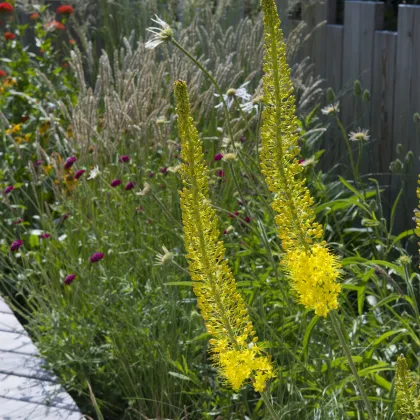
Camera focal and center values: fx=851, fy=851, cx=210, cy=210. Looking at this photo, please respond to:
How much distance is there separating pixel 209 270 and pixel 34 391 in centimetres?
203

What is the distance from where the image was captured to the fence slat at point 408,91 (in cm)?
482

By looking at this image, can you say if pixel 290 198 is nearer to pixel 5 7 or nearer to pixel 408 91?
pixel 408 91

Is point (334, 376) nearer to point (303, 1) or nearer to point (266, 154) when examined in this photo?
point (266, 154)

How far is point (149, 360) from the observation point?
3566 mm

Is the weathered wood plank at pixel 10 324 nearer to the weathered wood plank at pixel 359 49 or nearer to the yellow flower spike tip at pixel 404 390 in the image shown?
the weathered wood plank at pixel 359 49

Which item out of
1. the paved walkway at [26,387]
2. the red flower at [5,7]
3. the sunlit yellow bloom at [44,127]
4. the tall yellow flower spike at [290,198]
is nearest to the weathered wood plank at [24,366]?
the paved walkway at [26,387]

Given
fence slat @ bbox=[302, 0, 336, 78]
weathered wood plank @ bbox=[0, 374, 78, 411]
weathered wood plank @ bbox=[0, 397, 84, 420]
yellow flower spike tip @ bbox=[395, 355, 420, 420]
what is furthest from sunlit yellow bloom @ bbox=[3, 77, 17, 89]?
yellow flower spike tip @ bbox=[395, 355, 420, 420]

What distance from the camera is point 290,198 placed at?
5.72ft

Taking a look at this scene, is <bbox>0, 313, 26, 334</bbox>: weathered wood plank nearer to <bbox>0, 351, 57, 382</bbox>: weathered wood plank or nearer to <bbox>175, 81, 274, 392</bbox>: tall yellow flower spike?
<bbox>0, 351, 57, 382</bbox>: weathered wood plank

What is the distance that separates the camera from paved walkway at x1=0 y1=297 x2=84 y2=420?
3.33 m

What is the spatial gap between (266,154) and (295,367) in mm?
1459

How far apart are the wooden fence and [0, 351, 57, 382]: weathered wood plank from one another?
2.09 meters

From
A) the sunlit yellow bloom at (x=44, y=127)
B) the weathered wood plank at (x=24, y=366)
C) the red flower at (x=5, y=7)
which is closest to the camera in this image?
the weathered wood plank at (x=24, y=366)

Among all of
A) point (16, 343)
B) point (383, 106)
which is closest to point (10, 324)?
point (16, 343)
